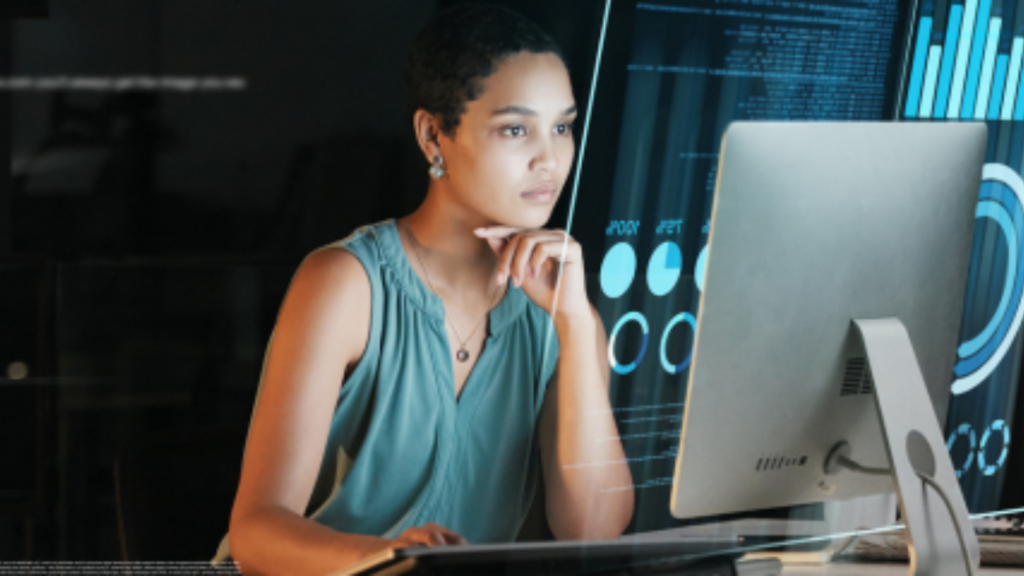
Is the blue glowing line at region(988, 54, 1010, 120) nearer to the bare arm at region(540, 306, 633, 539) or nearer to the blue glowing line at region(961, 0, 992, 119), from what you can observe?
the blue glowing line at region(961, 0, 992, 119)

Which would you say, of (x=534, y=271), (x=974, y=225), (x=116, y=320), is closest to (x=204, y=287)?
(x=116, y=320)

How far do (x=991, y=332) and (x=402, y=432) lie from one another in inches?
29.4

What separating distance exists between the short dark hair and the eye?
11 cm

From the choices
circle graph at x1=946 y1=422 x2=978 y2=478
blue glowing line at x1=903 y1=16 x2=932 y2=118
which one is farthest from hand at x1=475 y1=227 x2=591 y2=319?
circle graph at x1=946 y1=422 x2=978 y2=478

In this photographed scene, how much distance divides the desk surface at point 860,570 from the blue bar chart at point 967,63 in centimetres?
50

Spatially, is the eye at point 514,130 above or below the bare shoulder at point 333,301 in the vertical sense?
above

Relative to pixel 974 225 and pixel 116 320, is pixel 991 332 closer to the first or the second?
pixel 974 225

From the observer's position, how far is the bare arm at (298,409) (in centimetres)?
103

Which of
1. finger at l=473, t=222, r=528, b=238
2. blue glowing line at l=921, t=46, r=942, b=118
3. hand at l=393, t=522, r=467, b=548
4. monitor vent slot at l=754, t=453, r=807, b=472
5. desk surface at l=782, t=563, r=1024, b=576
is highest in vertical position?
blue glowing line at l=921, t=46, r=942, b=118

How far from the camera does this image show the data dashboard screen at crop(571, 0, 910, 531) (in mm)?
629

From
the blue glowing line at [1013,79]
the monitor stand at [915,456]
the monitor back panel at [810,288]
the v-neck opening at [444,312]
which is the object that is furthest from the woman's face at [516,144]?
the blue glowing line at [1013,79]

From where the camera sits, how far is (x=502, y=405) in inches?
47.8

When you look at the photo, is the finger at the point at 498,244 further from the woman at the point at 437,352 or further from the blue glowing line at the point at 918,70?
the blue glowing line at the point at 918,70

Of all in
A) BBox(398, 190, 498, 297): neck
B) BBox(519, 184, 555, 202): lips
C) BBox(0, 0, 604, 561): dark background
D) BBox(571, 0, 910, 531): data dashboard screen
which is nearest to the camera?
BBox(571, 0, 910, 531): data dashboard screen
